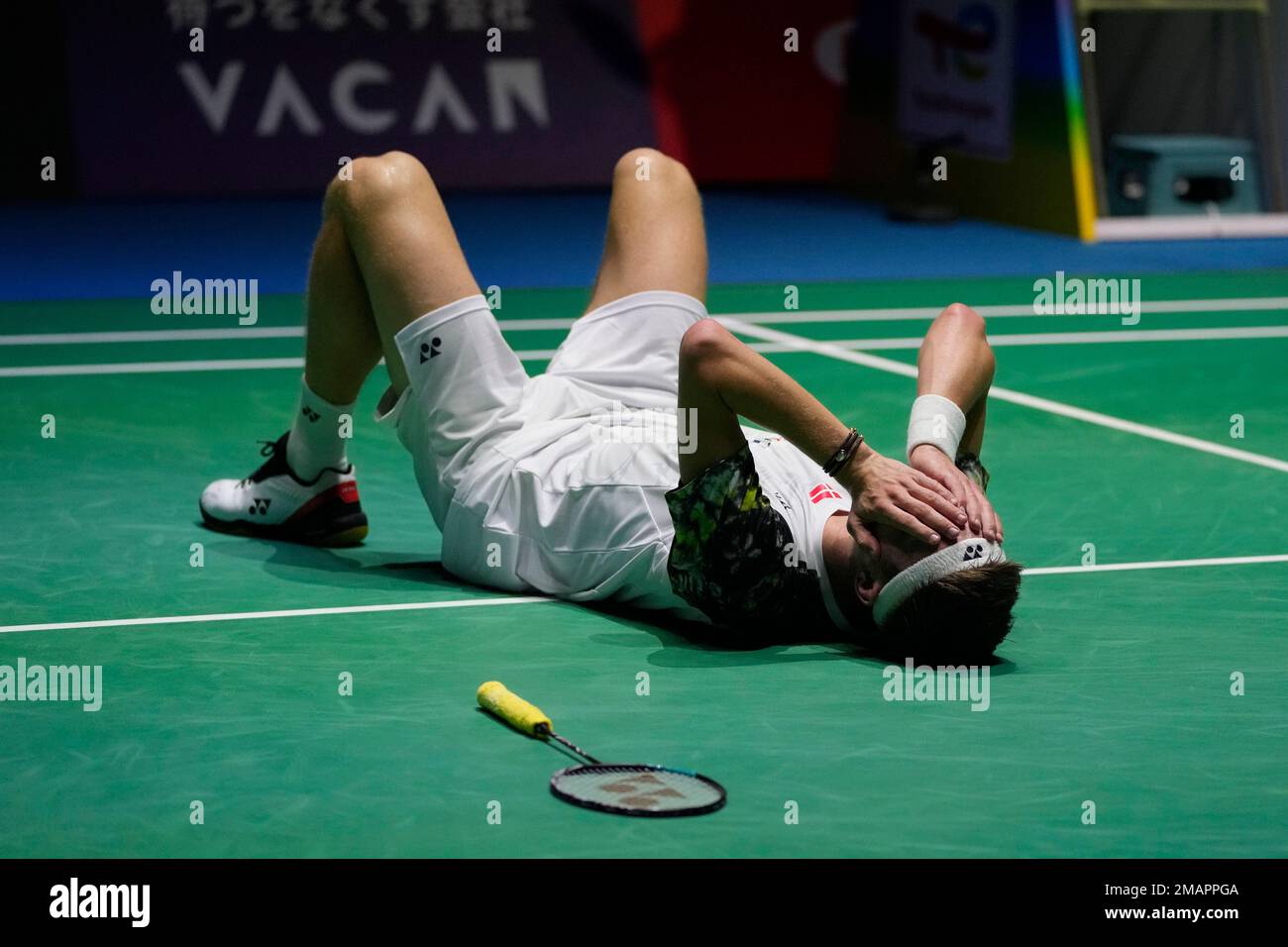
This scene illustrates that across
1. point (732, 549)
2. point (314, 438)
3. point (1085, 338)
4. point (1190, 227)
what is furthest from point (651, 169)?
point (1190, 227)

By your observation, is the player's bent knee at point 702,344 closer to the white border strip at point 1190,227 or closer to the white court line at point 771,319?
the white court line at point 771,319

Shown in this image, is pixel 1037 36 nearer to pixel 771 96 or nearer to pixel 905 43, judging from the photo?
pixel 905 43

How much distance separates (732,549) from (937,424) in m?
0.54

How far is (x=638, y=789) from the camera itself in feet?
11.7


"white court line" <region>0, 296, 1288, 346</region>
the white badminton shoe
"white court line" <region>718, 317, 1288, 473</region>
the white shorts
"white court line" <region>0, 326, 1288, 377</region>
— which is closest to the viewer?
the white shorts

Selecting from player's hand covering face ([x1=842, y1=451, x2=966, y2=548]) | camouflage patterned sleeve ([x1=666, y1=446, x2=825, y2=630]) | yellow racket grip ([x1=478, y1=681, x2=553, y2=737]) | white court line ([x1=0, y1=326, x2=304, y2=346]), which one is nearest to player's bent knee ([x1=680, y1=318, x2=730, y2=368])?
camouflage patterned sleeve ([x1=666, y1=446, x2=825, y2=630])

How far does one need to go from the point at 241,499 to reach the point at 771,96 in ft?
30.3

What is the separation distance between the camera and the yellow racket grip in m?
3.87

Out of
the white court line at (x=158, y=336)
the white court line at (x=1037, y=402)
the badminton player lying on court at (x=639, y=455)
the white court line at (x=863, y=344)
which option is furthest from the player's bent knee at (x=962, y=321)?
the white court line at (x=158, y=336)

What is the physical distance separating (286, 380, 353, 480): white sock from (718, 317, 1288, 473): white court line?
2878 mm

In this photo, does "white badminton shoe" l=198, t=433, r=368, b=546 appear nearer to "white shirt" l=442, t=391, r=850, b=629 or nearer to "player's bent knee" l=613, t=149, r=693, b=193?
"white shirt" l=442, t=391, r=850, b=629

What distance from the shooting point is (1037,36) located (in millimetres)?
11828

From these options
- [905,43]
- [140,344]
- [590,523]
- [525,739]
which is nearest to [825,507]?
[590,523]

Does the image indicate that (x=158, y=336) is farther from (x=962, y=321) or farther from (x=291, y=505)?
(x=962, y=321)
